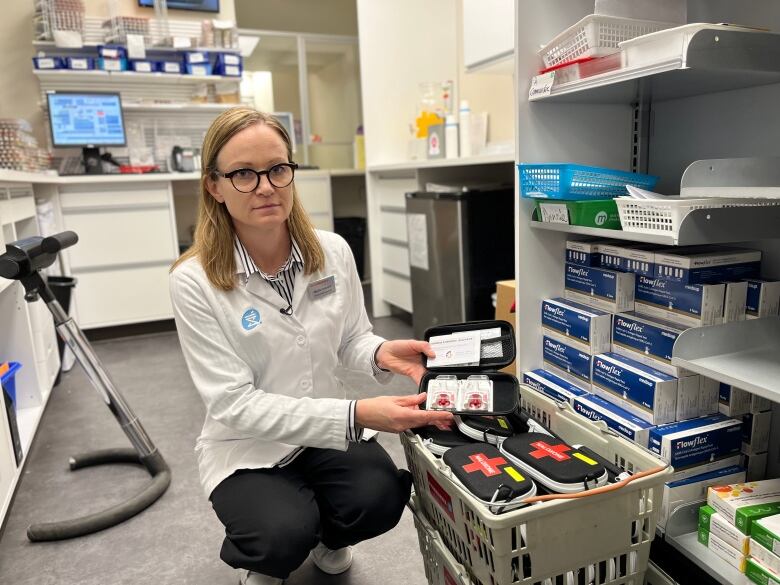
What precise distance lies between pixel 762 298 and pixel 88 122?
12.0ft

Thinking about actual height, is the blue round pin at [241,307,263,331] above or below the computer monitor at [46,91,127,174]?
below

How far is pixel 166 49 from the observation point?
148 inches

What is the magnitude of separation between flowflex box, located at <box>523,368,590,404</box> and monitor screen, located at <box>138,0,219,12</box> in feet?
12.5

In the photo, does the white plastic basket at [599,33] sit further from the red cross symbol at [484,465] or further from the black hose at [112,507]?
the black hose at [112,507]

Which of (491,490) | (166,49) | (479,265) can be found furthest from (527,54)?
(166,49)

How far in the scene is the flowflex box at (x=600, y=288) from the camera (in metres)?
1.29

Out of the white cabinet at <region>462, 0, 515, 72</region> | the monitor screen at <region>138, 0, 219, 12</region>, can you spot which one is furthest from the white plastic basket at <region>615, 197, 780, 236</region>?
the monitor screen at <region>138, 0, 219, 12</region>

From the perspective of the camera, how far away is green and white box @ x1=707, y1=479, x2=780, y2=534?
3.30 feet

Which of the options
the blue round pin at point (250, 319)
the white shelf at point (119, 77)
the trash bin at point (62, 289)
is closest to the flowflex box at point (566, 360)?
the blue round pin at point (250, 319)

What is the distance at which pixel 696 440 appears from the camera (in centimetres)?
113

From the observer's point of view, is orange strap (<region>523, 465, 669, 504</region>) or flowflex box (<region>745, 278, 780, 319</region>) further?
flowflex box (<region>745, 278, 780, 319</region>)

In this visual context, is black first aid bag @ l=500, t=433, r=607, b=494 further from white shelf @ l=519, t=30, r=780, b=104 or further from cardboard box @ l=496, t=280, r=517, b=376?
cardboard box @ l=496, t=280, r=517, b=376

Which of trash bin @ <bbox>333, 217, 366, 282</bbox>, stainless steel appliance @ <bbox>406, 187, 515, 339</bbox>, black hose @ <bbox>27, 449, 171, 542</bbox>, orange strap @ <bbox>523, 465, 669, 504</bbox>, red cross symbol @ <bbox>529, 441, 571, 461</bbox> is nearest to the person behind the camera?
orange strap @ <bbox>523, 465, 669, 504</bbox>

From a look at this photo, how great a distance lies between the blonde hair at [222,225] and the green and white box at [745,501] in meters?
0.89
